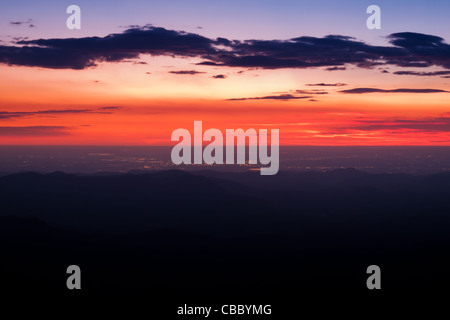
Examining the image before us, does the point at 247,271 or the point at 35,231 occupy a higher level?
the point at 35,231

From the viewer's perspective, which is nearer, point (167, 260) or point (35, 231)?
point (167, 260)

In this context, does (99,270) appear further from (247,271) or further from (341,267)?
(341,267)

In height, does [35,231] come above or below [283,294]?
above
